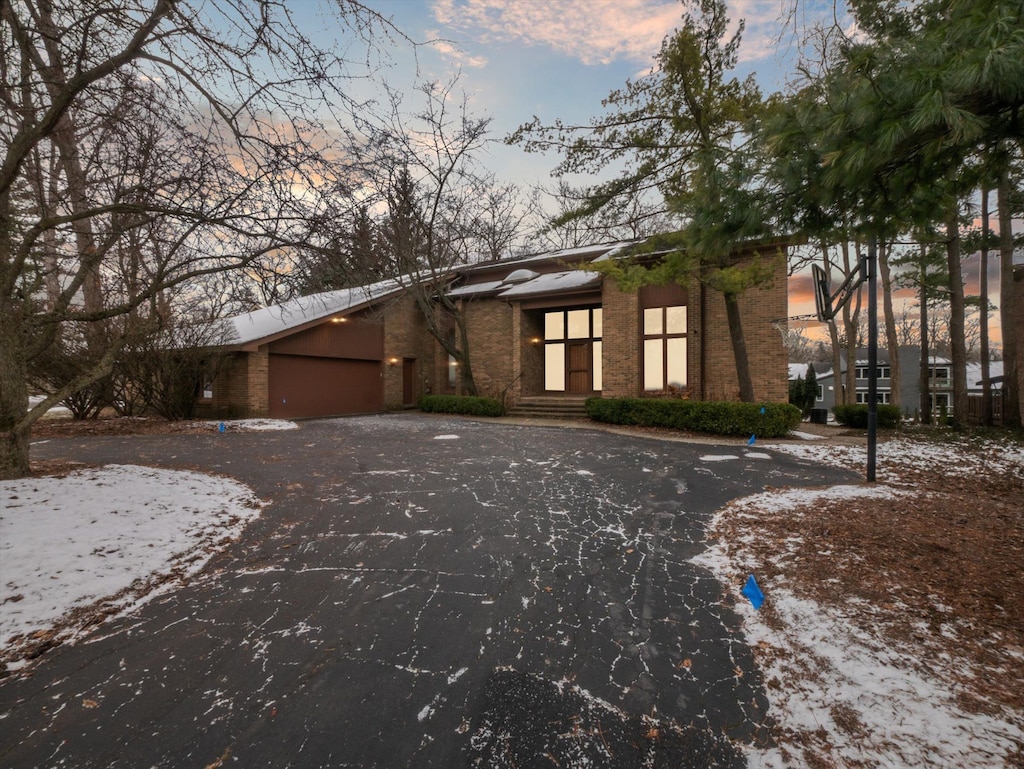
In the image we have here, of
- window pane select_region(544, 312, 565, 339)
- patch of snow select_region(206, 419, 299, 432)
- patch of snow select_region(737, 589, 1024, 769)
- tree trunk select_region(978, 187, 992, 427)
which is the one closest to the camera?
patch of snow select_region(737, 589, 1024, 769)

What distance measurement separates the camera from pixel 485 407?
14.8m

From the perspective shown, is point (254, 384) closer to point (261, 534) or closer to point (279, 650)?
point (261, 534)

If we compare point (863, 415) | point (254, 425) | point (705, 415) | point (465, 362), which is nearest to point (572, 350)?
point (465, 362)

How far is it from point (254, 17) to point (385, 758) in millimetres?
5026

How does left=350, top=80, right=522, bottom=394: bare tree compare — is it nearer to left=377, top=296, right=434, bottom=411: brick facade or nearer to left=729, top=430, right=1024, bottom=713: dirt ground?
left=377, top=296, right=434, bottom=411: brick facade

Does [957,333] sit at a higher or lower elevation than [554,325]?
lower

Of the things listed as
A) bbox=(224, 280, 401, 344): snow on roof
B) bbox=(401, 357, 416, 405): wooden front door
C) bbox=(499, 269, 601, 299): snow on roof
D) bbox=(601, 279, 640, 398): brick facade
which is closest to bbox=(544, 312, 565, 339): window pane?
bbox=(499, 269, 601, 299): snow on roof

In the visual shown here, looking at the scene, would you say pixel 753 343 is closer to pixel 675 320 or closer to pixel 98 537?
pixel 675 320

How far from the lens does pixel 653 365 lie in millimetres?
13594

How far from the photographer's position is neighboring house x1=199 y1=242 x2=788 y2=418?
41.0ft

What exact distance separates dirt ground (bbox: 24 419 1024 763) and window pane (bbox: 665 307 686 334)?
329 inches

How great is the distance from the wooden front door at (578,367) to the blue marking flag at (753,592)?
12.8 meters

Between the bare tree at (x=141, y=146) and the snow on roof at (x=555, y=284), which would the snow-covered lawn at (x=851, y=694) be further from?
the snow on roof at (x=555, y=284)

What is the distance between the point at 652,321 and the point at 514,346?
481cm
